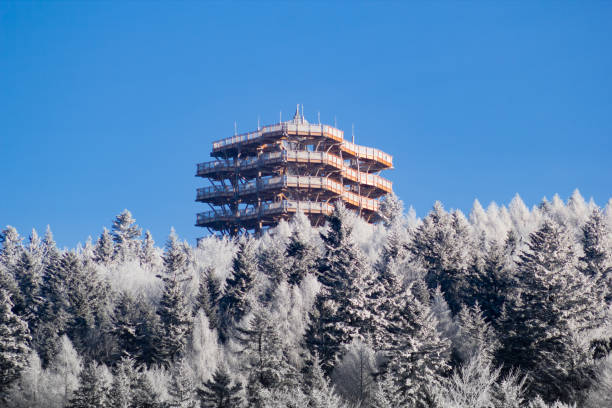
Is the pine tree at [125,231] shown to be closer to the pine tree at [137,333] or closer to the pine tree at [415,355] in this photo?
the pine tree at [137,333]

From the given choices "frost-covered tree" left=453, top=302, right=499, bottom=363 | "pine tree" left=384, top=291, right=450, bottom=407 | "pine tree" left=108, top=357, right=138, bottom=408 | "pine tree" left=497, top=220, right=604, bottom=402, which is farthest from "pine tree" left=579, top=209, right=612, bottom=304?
"pine tree" left=108, top=357, right=138, bottom=408

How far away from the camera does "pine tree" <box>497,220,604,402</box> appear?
1895 inches

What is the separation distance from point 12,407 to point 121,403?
13.1m

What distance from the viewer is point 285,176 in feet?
352

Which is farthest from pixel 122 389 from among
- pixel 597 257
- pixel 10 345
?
pixel 597 257

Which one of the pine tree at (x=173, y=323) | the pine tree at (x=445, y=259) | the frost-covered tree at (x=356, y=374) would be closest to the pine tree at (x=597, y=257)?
the pine tree at (x=445, y=259)

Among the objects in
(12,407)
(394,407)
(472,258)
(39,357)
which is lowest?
(394,407)

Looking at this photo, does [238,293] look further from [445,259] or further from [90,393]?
[445,259]

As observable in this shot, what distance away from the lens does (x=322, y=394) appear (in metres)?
38.7

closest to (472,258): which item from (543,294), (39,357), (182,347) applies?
(543,294)

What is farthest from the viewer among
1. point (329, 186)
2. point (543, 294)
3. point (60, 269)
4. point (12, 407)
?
point (329, 186)

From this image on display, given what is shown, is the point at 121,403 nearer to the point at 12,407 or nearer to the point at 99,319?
the point at 12,407

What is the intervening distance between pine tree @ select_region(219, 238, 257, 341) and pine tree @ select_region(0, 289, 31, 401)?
15.7 metres

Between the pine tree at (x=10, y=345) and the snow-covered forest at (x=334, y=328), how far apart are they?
0.15m
